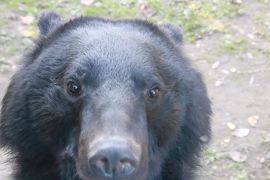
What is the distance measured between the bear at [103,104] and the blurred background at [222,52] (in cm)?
179

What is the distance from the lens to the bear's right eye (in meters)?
4.08

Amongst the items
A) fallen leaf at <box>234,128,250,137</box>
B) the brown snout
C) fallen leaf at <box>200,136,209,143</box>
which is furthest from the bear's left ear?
fallen leaf at <box>234,128,250,137</box>

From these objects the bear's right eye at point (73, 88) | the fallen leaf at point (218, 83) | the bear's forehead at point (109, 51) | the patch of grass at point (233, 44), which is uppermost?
the bear's forehead at point (109, 51)

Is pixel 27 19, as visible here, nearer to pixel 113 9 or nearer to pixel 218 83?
pixel 113 9

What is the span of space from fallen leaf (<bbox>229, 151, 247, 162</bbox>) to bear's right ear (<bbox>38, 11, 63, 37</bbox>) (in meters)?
2.55

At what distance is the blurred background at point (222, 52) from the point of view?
21.8 feet

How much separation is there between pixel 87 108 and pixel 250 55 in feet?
14.8

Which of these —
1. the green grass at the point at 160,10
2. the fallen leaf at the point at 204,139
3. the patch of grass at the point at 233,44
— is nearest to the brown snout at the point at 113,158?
the fallen leaf at the point at 204,139

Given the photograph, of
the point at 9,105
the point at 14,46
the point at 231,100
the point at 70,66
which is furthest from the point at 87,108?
the point at 14,46

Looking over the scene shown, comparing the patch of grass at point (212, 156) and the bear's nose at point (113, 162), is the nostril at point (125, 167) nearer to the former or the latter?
the bear's nose at point (113, 162)

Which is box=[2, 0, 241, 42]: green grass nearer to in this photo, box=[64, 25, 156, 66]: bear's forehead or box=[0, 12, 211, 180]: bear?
box=[0, 12, 211, 180]: bear

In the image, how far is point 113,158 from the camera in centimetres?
356

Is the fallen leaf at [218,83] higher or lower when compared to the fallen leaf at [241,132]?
higher

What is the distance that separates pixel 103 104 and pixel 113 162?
45 centimetres
